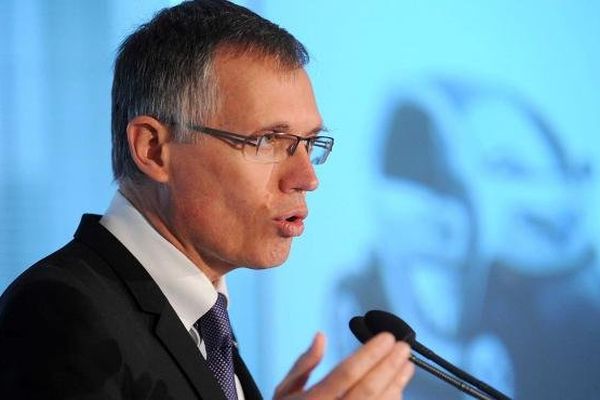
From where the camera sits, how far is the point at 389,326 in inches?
47.5

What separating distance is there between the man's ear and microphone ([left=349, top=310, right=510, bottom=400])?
0.38m

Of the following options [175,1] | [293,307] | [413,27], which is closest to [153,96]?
[175,1]

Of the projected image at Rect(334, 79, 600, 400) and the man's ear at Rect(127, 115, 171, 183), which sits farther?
the projected image at Rect(334, 79, 600, 400)

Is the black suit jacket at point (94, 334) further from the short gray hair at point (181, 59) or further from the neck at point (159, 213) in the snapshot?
the short gray hair at point (181, 59)

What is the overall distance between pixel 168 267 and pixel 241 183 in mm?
165

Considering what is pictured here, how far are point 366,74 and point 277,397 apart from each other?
1.45 metres

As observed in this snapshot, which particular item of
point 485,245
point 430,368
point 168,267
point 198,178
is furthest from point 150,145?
point 485,245

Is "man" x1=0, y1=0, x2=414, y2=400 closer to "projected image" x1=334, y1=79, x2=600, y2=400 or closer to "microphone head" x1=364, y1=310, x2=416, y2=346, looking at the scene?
"microphone head" x1=364, y1=310, x2=416, y2=346

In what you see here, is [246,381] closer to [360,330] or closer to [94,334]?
[360,330]

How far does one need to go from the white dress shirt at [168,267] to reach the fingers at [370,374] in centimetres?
39

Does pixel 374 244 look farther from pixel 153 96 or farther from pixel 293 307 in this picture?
pixel 153 96

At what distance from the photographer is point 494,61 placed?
8.17 ft

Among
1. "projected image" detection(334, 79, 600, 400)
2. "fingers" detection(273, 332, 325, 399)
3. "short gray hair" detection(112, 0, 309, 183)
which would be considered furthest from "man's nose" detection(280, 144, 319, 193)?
"projected image" detection(334, 79, 600, 400)

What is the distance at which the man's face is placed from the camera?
4.31 feet
